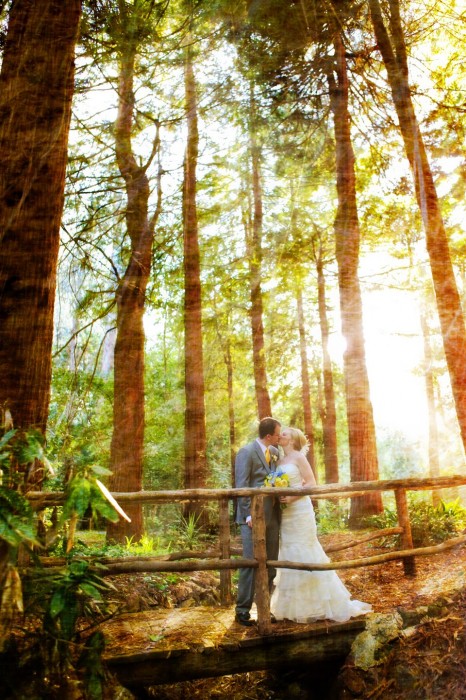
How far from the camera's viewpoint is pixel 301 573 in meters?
5.32

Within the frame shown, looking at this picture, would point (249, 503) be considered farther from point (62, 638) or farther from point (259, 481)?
point (62, 638)

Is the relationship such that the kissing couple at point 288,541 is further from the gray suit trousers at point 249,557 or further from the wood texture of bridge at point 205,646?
the wood texture of bridge at point 205,646

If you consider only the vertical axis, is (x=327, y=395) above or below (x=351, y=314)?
below

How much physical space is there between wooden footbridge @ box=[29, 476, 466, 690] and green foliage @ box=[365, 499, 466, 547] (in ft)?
10.8

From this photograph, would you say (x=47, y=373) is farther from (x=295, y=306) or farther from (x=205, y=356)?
(x=295, y=306)

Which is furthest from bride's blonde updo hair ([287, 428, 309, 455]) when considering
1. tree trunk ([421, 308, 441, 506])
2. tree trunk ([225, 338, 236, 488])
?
tree trunk ([421, 308, 441, 506])

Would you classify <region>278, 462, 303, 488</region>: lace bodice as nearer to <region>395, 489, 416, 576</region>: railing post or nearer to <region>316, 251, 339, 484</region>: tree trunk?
<region>395, 489, 416, 576</region>: railing post

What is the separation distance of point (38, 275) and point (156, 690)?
4.23 meters

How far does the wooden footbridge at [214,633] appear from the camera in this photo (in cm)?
432

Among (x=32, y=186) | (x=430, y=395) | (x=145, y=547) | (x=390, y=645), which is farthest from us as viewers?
(x=430, y=395)

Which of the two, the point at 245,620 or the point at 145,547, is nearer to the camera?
the point at 245,620

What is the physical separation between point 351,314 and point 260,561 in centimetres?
729

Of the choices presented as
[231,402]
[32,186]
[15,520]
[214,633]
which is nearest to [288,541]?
[214,633]

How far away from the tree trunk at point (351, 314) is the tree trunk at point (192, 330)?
350 centimetres
